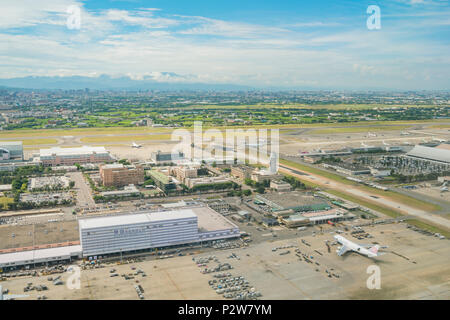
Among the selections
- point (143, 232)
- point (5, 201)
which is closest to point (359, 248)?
point (143, 232)

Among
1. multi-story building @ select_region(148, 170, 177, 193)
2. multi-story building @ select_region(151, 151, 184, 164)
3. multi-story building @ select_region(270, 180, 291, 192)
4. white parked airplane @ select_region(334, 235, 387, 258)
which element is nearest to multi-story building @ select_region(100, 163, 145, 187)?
multi-story building @ select_region(148, 170, 177, 193)

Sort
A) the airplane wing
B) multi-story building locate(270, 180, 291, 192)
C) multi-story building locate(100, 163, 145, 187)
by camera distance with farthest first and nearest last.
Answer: multi-story building locate(100, 163, 145, 187), multi-story building locate(270, 180, 291, 192), the airplane wing

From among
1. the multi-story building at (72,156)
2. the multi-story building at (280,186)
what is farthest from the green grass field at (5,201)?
the multi-story building at (280,186)

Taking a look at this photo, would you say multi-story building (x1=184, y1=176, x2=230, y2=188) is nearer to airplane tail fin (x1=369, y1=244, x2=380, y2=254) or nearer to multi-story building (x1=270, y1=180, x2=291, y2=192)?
multi-story building (x1=270, y1=180, x2=291, y2=192)

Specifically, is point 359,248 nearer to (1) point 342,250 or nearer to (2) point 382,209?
(1) point 342,250
